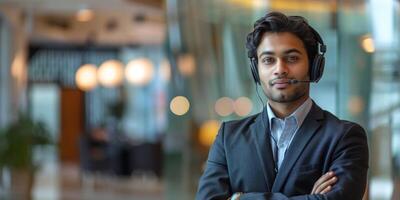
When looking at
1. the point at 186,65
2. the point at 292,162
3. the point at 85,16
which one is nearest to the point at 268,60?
the point at 292,162

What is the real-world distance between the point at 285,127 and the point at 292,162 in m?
0.10

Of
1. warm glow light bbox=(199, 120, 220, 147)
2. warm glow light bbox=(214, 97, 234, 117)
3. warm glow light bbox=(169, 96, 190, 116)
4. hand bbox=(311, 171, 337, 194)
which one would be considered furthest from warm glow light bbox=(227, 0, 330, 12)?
hand bbox=(311, 171, 337, 194)

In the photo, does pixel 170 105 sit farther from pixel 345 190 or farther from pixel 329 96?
pixel 345 190

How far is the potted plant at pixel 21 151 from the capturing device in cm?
832

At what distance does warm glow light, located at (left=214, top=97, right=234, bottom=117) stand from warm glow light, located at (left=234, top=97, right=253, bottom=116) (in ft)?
0.32

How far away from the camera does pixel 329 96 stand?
12.6ft

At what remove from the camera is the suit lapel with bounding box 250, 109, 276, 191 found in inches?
64.9

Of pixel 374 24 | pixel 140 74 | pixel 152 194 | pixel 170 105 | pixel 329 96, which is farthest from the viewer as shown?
A: pixel 140 74

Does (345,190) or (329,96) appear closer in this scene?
(345,190)

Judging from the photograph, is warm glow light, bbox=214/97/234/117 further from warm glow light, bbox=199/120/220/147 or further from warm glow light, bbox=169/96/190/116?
warm glow light, bbox=169/96/190/116

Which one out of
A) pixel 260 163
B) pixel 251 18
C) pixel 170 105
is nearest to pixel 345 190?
pixel 260 163

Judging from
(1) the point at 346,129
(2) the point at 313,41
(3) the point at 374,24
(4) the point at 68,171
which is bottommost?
(4) the point at 68,171

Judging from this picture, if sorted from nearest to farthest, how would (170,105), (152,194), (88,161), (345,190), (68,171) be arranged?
(345,190) < (170,105) < (152,194) < (88,161) < (68,171)

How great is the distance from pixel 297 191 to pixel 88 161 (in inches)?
450
